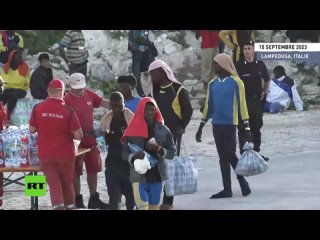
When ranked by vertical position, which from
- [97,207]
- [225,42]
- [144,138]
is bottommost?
[97,207]

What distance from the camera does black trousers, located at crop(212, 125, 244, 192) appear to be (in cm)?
1196

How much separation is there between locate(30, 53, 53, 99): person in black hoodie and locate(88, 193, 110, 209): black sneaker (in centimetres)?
425

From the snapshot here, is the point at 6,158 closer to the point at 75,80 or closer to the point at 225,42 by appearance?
the point at 75,80

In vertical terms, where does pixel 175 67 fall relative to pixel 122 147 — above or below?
above

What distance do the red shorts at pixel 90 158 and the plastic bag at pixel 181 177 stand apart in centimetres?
100

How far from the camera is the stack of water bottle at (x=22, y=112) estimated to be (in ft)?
49.4

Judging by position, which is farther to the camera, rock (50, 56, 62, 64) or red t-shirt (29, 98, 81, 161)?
rock (50, 56, 62, 64)

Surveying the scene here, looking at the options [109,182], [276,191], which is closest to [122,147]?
[109,182]

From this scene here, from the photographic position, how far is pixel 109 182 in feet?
36.6

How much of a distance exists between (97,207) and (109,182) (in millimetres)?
613

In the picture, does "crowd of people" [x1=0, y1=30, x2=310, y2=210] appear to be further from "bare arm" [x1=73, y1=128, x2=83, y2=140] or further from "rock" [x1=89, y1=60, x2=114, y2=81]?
"rock" [x1=89, y1=60, x2=114, y2=81]

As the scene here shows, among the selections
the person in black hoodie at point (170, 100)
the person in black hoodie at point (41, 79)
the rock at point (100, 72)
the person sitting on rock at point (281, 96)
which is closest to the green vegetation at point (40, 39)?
the rock at point (100, 72)

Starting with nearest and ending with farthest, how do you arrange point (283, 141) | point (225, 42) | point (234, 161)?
point (234, 161) < point (283, 141) < point (225, 42)

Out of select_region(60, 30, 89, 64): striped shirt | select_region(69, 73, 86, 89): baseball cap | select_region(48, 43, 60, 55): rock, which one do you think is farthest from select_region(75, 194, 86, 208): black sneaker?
select_region(48, 43, 60, 55): rock
